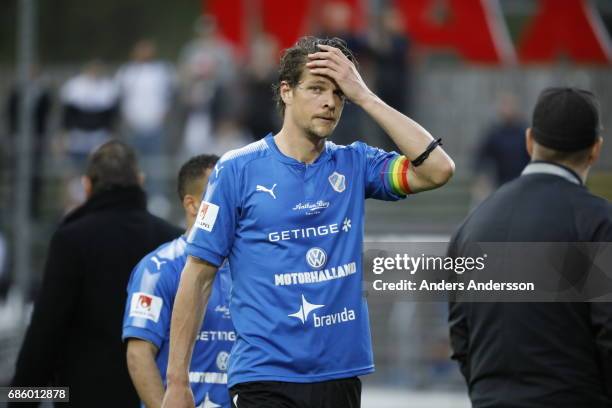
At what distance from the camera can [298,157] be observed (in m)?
5.39

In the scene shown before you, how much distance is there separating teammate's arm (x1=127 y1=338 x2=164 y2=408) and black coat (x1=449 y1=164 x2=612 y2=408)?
1.59 meters

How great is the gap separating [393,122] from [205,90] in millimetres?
11965

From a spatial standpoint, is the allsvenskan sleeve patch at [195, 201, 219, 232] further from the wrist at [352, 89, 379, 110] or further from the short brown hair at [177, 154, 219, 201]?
the short brown hair at [177, 154, 219, 201]

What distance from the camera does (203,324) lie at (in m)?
6.05

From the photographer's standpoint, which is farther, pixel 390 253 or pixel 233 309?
pixel 390 253

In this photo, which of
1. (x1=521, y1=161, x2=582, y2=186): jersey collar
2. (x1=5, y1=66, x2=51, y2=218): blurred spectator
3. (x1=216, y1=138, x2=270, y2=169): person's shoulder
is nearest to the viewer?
(x1=521, y1=161, x2=582, y2=186): jersey collar

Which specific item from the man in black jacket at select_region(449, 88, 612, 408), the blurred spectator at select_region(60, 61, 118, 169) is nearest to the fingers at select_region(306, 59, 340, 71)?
the man in black jacket at select_region(449, 88, 612, 408)

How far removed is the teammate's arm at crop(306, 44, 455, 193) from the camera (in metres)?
5.26

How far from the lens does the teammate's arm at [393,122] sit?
5262 mm

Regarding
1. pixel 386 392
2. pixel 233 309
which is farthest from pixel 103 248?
pixel 386 392

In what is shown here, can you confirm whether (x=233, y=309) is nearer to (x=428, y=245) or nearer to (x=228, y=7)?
(x=428, y=245)

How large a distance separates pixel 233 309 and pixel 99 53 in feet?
80.8

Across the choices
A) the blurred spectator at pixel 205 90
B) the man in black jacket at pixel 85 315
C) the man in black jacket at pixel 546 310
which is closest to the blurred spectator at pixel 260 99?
the blurred spectator at pixel 205 90

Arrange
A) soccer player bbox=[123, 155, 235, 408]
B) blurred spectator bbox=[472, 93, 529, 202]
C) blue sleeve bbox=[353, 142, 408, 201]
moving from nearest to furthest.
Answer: blue sleeve bbox=[353, 142, 408, 201], soccer player bbox=[123, 155, 235, 408], blurred spectator bbox=[472, 93, 529, 202]
